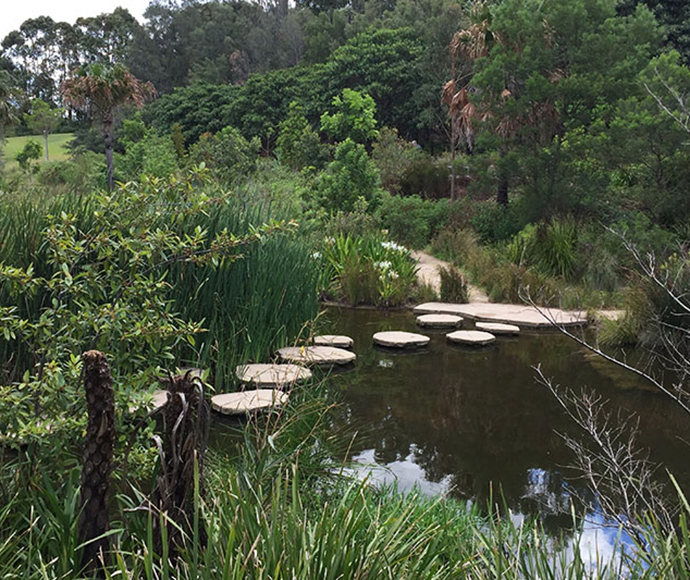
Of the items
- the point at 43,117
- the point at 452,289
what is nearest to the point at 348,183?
the point at 452,289

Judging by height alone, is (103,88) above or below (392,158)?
above

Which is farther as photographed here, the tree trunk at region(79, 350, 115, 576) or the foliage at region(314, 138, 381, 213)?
the foliage at region(314, 138, 381, 213)

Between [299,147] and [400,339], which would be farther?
[299,147]

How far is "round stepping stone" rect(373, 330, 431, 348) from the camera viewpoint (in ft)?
22.1

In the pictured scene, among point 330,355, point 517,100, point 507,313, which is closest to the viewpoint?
point 330,355

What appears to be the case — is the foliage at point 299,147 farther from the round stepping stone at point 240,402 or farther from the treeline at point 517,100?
the round stepping stone at point 240,402

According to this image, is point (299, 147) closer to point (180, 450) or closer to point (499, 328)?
point (499, 328)

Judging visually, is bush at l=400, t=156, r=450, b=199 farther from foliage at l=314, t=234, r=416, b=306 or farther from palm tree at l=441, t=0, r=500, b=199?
foliage at l=314, t=234, r=416, b=306

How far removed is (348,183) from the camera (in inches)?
475

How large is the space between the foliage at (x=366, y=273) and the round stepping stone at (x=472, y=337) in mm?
1792

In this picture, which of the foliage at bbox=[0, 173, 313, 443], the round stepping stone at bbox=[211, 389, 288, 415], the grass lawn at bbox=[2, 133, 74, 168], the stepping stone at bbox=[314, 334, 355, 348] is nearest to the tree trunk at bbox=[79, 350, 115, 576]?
the foliage at bbox=[0, 173, 313, 443]

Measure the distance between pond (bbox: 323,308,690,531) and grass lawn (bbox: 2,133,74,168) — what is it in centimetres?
3311

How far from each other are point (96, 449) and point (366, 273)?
22.9ft

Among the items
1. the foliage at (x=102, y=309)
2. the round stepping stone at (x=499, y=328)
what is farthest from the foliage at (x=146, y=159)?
the foliage at (x=102, y=309)
